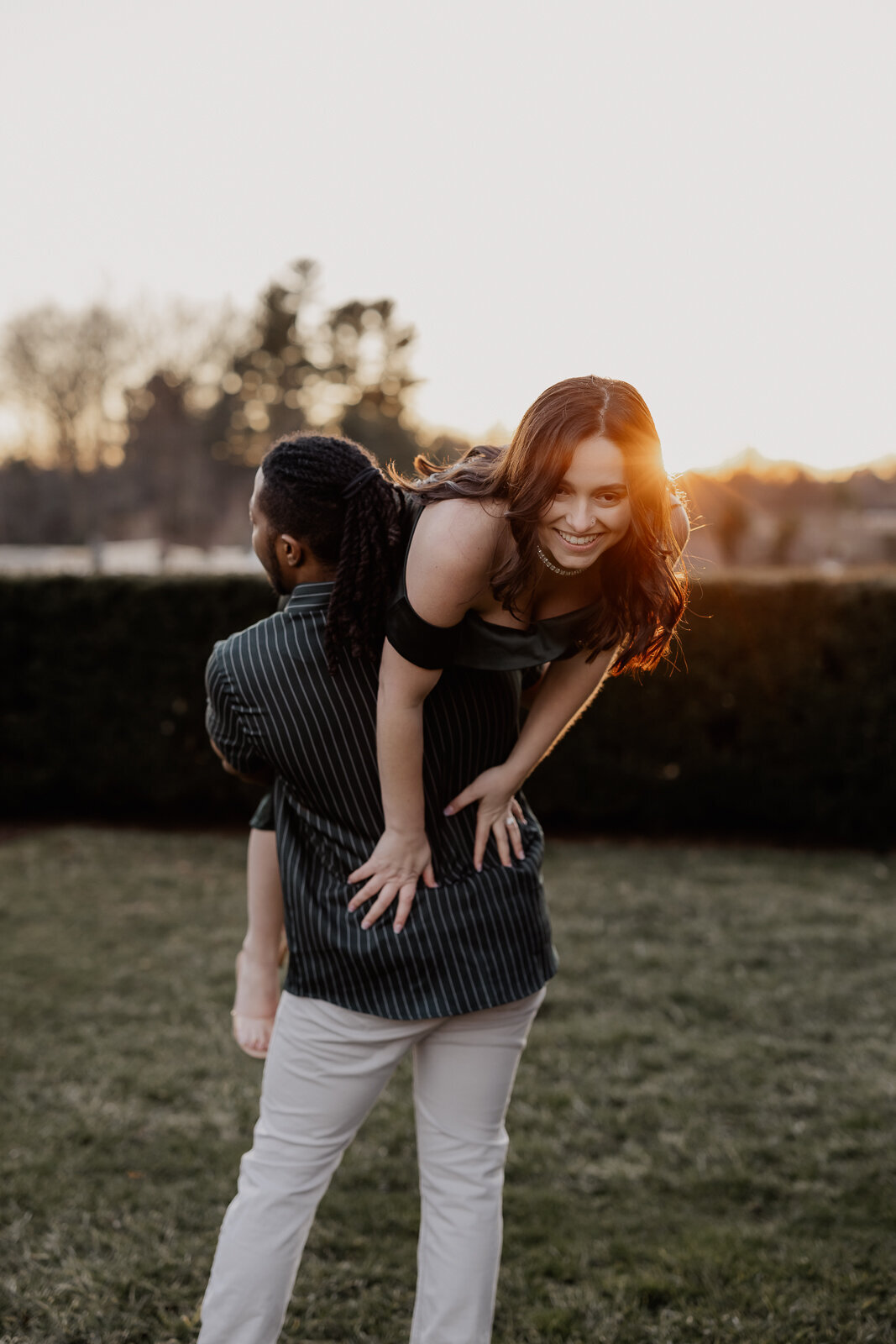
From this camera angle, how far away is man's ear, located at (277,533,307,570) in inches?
60.8

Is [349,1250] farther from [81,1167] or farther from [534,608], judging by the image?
[534,608]

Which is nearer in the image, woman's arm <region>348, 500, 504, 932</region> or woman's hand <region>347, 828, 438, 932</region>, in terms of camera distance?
woman's arm <region>348, 500, 504, 932</region>

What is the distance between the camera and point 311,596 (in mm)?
1549

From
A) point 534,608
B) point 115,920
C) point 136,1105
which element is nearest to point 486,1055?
point 534,608

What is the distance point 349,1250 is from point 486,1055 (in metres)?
1.26

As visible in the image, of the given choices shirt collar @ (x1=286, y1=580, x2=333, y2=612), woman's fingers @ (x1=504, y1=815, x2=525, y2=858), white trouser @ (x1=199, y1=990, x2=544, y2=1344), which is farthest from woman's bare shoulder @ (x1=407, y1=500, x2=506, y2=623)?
white trouser @ (x1=199, y1=990, x2=544, y2=1344)

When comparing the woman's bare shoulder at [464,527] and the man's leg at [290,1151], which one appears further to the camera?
the man's leg at [290,1151]

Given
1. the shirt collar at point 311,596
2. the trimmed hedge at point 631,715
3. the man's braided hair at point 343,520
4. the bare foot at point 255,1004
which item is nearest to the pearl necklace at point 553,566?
the man's braided hair at point 343,520

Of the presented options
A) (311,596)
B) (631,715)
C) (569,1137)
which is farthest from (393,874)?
(631,715)

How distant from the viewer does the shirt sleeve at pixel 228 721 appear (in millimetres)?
1584

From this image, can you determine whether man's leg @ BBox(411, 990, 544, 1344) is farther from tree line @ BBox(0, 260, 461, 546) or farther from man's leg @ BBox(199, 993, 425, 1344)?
tree line @ BBox(0, 260, 461, 546)

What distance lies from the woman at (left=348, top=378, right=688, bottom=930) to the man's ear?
181 millimetres

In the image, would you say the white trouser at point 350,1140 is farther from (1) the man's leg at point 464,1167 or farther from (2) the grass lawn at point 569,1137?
(2) the grass lawn at point 569,1137

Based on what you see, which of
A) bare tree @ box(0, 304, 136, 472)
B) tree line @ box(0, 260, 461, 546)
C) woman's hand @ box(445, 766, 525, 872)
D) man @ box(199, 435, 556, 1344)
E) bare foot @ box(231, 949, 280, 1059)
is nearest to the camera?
man @ box(199, 435, 556, 1344)
